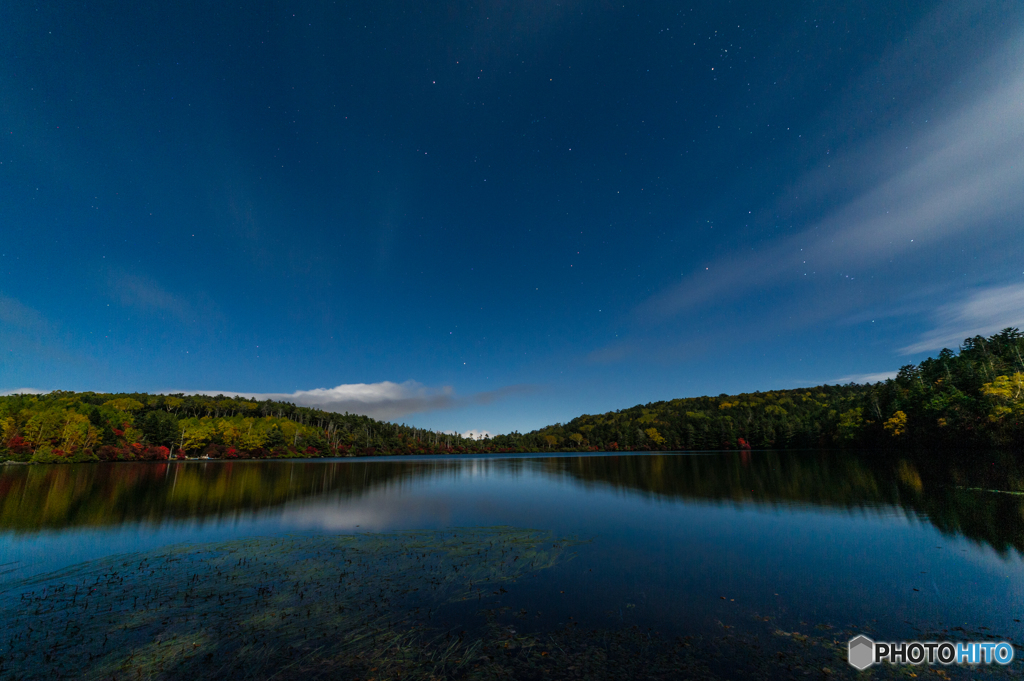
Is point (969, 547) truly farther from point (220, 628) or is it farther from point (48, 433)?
point (48, 433)

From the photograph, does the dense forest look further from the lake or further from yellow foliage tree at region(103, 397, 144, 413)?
the lake

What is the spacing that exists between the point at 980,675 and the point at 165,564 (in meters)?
30.2

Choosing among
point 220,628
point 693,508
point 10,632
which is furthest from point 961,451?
point 10,632

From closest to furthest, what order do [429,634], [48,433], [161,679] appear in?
[161,679] → [429,634] → [48,433]

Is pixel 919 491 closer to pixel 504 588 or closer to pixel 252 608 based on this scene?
pixel 504 588

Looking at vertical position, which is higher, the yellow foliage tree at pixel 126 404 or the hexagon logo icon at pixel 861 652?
the yellow foliage tree at pixel 126 404

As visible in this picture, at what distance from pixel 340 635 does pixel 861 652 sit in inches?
583

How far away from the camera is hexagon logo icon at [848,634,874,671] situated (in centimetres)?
931

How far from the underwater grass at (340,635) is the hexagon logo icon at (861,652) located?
26cm

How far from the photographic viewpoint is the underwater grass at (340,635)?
29.4ft

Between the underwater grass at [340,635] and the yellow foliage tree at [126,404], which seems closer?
the underwater grass at [340,635]

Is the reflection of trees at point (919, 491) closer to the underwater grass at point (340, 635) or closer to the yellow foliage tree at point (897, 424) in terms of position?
the underwater grass at point (340, 635)

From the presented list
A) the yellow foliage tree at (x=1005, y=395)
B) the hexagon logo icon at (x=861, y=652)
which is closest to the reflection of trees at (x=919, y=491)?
the yellow foliage tree at (x=1005, y=395)

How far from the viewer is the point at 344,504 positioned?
1425 inches
